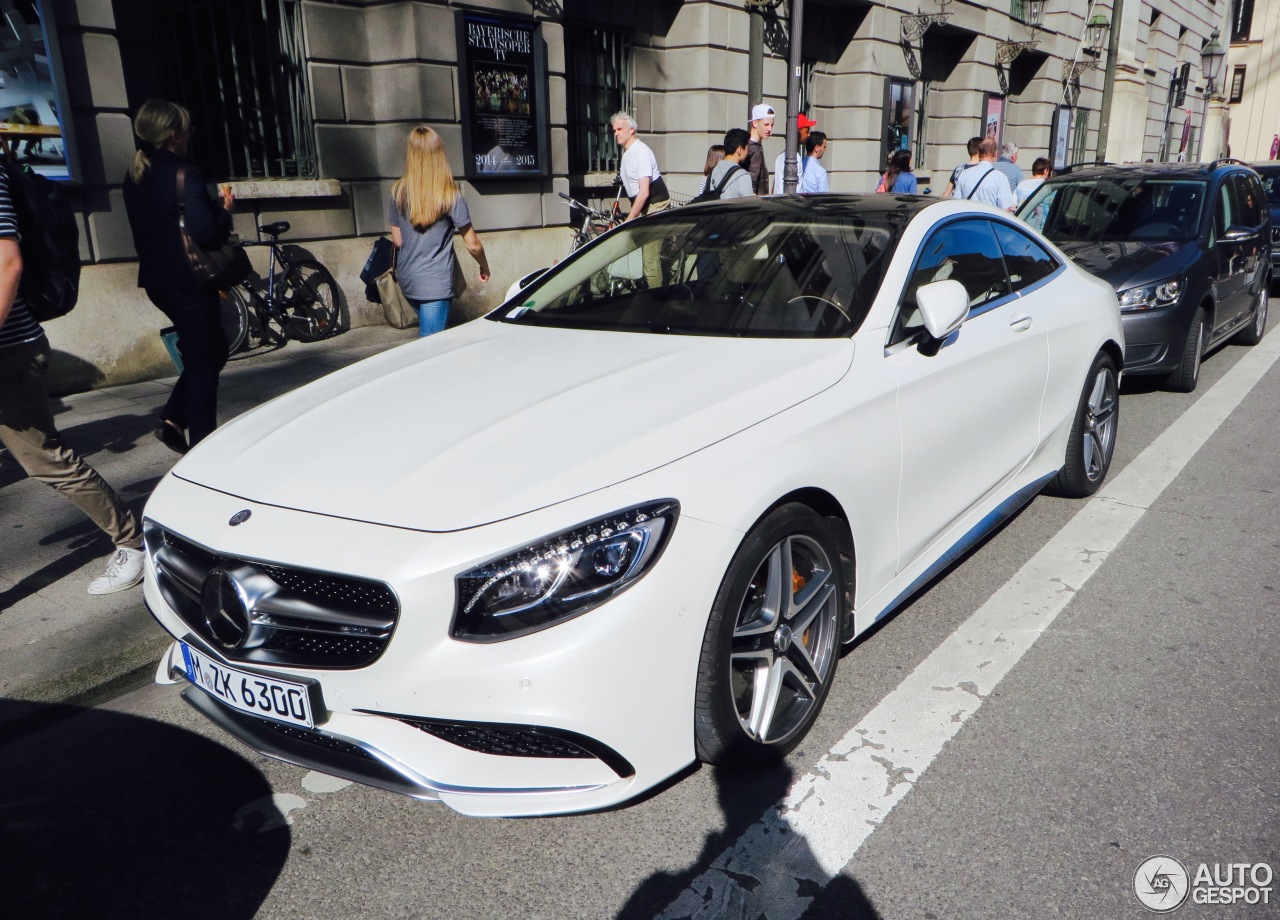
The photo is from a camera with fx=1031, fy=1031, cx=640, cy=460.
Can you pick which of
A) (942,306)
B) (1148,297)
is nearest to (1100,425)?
(1148,297)

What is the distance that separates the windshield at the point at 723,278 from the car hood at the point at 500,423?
0.14m

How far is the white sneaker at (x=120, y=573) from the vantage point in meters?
3.96

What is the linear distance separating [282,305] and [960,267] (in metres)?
6.47

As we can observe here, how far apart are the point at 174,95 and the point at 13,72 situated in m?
1.63

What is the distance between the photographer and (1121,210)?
771 centimetres

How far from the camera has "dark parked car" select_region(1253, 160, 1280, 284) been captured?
41.9ft

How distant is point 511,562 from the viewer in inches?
87.6

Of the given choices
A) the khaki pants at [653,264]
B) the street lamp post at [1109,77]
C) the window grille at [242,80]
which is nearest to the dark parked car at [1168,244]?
the khaki pants at [653,264]

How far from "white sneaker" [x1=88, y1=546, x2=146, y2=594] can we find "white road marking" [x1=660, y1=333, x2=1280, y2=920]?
8.81ft

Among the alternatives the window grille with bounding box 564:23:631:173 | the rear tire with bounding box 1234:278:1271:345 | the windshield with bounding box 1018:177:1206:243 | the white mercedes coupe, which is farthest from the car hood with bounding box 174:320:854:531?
the window grille with bounding box 564:23:631:173

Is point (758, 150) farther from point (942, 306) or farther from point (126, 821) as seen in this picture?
point (126, 821)

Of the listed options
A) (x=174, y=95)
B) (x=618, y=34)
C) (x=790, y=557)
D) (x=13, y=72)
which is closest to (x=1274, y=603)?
(x=790, y=557)

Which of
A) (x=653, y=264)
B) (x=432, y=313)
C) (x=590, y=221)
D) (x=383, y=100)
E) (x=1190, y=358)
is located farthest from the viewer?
(x=590, y=221)

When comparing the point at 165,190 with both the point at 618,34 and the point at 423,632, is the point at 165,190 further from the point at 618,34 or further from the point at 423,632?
the point at 618,34
